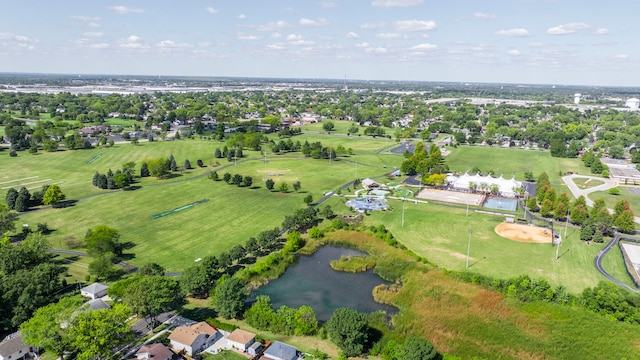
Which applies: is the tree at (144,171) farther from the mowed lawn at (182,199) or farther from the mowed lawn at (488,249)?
the mowed lawn at (488,249)

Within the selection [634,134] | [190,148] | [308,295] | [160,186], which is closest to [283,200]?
[160,186]

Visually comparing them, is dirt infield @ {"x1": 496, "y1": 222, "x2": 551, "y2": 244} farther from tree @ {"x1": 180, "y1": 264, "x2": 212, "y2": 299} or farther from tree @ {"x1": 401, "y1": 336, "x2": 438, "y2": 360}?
tree @ {"x1": 180, "y1": 264, "x2": 212, "y2": 299}

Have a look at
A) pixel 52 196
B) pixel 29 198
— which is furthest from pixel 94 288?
pixel 29 198

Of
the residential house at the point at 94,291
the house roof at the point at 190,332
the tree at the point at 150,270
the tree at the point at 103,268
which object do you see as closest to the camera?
the house roof at the point at 190,332

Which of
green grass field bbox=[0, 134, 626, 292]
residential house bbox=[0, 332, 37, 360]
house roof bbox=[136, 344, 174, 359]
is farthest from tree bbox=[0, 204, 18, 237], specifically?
house roof bbox=[136, 344, 174, 359]

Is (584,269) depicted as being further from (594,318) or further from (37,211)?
(37,211)

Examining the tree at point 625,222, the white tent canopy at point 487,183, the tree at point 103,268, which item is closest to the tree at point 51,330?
the tree at point 103,268
